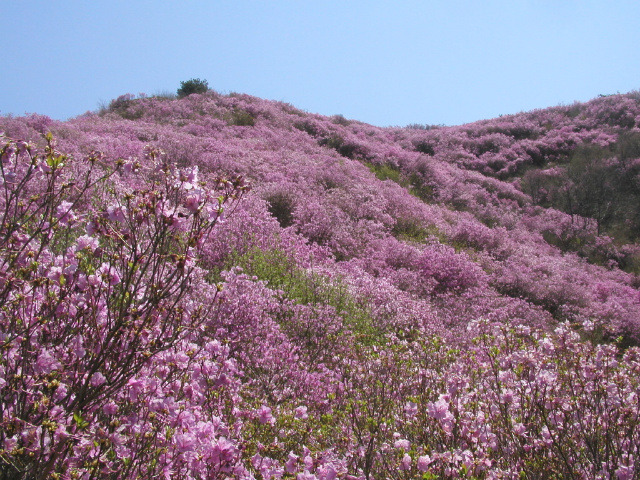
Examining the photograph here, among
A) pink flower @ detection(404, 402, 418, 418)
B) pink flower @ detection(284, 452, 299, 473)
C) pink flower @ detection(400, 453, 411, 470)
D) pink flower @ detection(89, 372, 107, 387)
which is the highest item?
pink flower @ detection(89, 372, 107, 387)

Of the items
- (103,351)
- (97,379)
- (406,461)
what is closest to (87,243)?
(103,351)

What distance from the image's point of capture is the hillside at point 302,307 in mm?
2191

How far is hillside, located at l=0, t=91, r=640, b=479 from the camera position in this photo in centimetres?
219

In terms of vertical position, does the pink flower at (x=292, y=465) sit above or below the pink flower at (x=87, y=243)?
below

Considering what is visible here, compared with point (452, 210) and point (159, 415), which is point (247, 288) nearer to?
point (159, 415)

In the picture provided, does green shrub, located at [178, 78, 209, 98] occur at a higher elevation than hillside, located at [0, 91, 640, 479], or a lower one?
higher

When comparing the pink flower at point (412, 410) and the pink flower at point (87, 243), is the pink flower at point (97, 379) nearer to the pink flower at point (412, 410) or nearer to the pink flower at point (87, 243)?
the pink flower at point (87, 243)

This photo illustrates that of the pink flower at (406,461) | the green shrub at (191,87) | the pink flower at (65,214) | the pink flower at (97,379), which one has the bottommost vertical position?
the pink flower at (406,461)

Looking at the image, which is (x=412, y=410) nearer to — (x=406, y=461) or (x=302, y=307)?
(x=406, y=461)

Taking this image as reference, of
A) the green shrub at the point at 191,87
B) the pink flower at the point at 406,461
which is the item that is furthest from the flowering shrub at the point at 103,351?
the green shrub at the point at 191,87

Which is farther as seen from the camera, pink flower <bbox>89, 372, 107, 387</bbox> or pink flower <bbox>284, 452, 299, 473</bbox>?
pink flower <bbox>284, 452, 299, 473</bbox>

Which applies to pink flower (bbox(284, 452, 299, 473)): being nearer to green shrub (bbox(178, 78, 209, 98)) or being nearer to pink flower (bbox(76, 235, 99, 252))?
pink flower (bbox(76, 235, 99, 252))

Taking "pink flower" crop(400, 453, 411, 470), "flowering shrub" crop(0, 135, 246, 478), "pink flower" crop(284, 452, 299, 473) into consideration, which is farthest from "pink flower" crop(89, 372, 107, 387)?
"pink flower" crop(400, 453, 411, 470)

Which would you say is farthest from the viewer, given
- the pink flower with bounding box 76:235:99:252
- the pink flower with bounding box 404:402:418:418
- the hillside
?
the pink flower with bounding box 404:402:418:418
